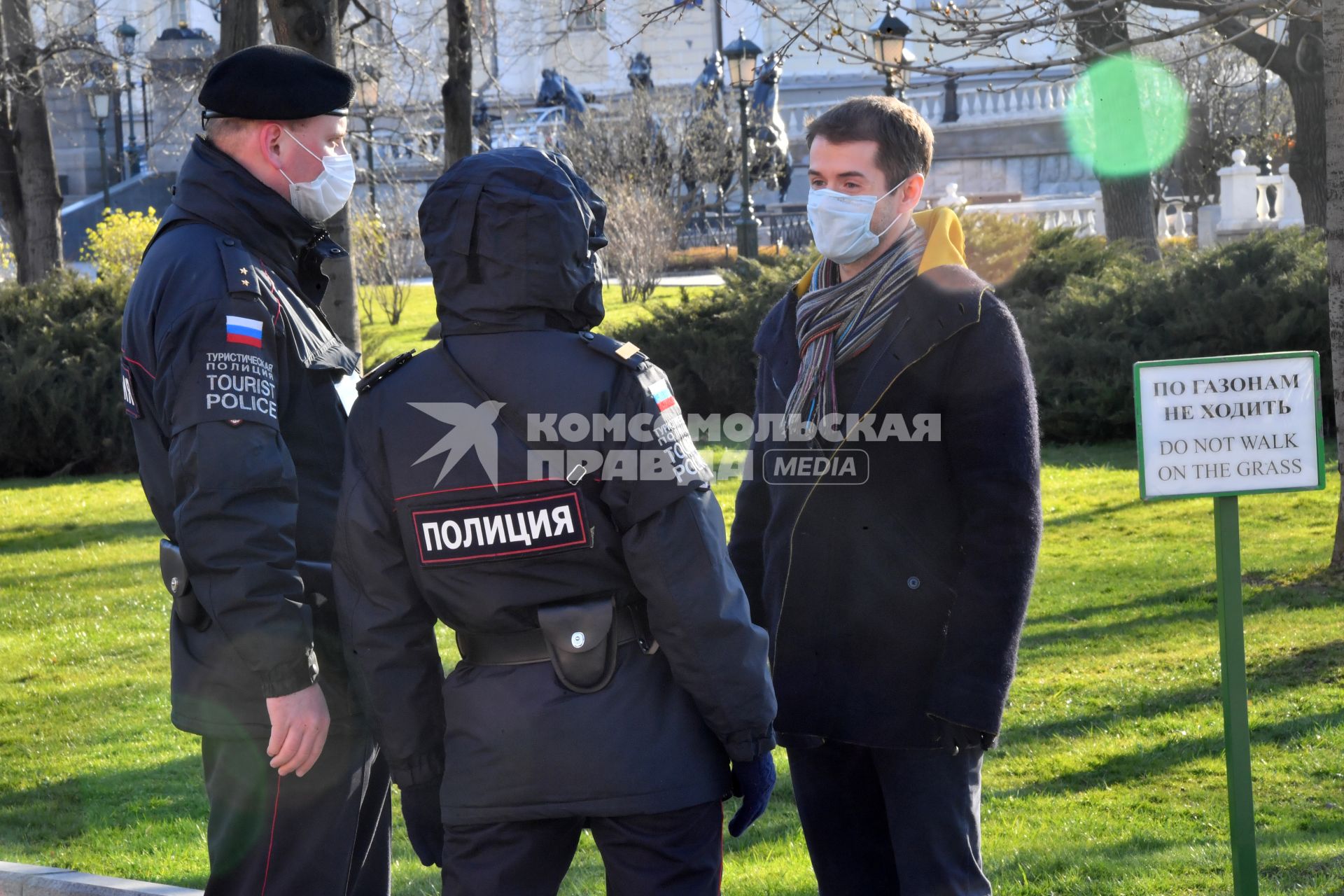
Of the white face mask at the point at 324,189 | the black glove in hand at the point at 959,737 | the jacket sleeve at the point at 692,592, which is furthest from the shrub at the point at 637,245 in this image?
the jacket sleeve at the point at 692,592

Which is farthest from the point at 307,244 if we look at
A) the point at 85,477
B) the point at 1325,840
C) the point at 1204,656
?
the point at 85,477

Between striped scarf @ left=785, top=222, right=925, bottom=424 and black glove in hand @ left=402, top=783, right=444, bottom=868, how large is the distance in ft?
3.83

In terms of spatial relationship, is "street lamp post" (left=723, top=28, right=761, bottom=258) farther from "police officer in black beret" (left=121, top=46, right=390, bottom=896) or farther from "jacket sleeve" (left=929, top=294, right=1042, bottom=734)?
"jacket sleeve" (left=929, top=294, right=1042, bottom=734)

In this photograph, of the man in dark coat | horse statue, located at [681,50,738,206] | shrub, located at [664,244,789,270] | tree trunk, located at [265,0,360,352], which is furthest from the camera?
horse statue, located at [681,50,738,206]

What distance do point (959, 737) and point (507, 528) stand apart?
42.8 inches

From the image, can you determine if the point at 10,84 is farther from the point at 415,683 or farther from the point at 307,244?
the point at 415,683

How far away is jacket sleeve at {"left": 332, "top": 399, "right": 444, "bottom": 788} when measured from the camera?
2.66m

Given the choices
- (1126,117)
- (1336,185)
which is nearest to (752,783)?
(1336,185)

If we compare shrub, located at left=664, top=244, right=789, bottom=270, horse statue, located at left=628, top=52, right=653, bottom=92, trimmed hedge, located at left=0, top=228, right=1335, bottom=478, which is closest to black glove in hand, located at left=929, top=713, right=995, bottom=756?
trimmed hedge, located at left=0, top=228, right=1335, bottom=478

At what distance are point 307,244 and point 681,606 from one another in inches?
58.3

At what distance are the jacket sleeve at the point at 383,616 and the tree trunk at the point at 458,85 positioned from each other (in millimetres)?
8588

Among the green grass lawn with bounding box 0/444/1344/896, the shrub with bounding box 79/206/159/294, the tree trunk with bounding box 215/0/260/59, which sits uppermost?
the tree trunk with bounding box 215/0/260/59

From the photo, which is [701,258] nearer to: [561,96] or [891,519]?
[561,96]

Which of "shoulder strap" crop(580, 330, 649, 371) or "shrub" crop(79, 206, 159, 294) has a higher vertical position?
"shrub" crop(79, 206, 159, 294)
